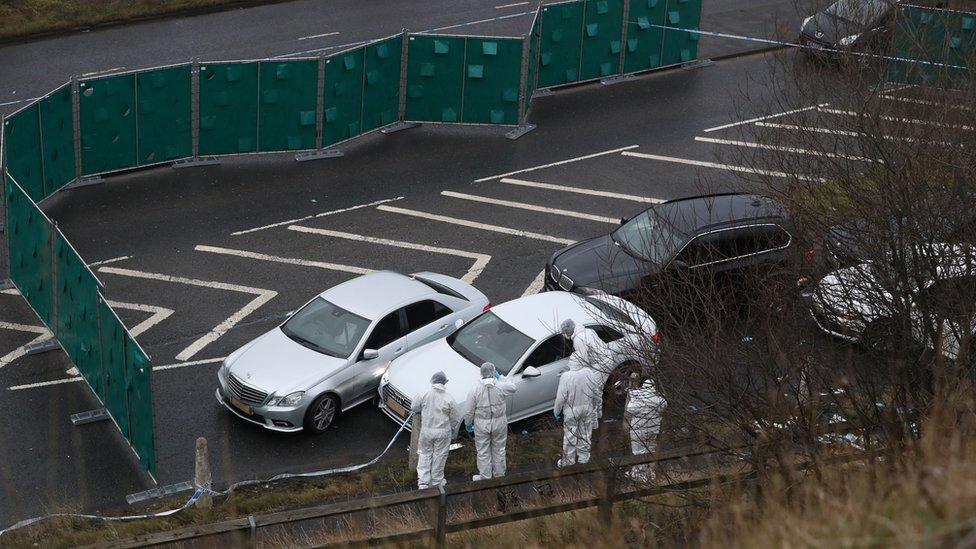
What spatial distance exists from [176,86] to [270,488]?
9.22 metres

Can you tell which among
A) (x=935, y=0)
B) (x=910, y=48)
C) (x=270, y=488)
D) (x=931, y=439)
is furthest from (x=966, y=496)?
(x=935, y=0)

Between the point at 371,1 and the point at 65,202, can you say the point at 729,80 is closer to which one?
the point at 371,1

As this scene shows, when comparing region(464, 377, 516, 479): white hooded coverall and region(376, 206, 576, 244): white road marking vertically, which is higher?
region(376, 206, 576, 244): white road marking

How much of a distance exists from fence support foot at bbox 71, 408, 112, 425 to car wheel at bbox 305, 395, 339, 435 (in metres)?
2.39

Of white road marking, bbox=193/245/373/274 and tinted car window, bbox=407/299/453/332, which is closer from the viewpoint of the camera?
tinted car window, bbox=407/299/453/332

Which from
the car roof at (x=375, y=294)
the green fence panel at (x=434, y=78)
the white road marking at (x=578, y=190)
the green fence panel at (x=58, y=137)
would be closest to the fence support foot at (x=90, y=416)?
the car roof at (x=375, y=294)

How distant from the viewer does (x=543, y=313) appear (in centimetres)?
1520

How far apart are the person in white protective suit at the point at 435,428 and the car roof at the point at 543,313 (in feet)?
6.61

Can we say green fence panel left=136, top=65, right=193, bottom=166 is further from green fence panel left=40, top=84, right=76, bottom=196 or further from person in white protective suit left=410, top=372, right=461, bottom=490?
person in white protective suit left=410, top=372, right=461, bottom=490

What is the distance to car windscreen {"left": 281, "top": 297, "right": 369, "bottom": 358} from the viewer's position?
14.9 m

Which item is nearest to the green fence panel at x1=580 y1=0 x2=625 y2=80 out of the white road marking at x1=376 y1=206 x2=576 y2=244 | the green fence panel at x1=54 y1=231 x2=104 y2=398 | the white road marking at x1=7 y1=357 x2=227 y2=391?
the white road marking at x1=376 y1=206 x2=576 y2=244

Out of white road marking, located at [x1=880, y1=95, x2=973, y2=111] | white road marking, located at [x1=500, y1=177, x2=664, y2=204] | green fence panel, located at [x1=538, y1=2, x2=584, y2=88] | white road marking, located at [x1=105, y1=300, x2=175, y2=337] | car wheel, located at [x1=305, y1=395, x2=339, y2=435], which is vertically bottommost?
car wheel, located at [x1=305, y1=395, x2=339, y2=435]

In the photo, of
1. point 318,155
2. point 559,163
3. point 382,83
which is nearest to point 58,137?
point 318,155

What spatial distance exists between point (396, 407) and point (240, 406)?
1.85m
